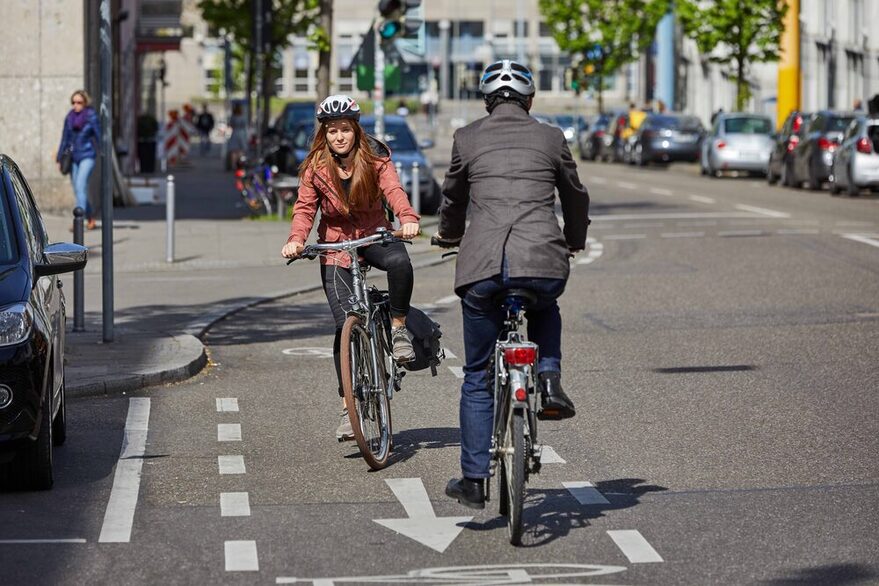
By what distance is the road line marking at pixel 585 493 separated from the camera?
25.1 ft

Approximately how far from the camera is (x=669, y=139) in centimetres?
5106

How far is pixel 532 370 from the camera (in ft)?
22.9

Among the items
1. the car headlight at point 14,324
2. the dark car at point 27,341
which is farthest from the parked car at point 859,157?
the car headlight at point 14,324

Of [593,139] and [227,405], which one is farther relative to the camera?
[593,139]

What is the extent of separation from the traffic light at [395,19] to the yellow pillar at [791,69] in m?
28.4

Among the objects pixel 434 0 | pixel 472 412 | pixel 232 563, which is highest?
pixel 434 0

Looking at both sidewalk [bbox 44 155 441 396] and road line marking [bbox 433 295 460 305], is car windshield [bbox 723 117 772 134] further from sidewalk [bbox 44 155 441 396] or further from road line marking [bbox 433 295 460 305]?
road line marking [bbox 433 295 460 305]

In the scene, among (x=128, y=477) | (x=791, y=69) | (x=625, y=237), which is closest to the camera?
(x=128, y=477)

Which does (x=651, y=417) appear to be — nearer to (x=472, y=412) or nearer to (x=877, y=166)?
(x=472, y=412)

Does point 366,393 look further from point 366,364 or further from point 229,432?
point 229,432

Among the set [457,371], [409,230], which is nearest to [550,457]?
[409,230]

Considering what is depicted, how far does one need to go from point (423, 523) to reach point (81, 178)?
17.0 metres

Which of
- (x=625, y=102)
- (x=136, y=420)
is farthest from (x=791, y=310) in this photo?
(x=625, y=102)

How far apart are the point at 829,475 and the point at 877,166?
2522 cm
